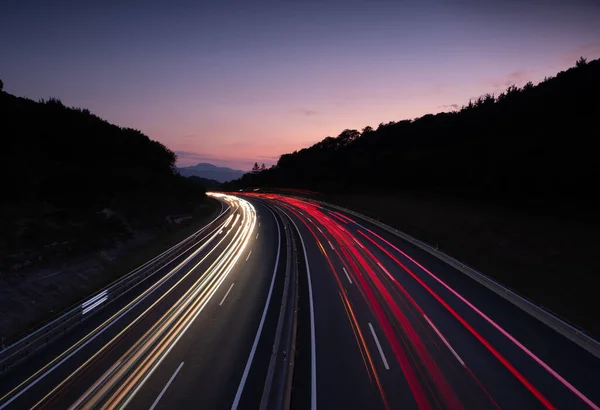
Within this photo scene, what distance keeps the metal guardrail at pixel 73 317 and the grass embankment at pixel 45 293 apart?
1.36 m

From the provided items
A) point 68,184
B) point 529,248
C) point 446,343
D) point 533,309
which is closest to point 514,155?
point 529,248

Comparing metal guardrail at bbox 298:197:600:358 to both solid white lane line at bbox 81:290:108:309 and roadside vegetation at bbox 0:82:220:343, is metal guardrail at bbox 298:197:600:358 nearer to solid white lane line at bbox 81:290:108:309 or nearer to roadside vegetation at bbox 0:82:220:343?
solid white lane line at bbox 81:290:108:309

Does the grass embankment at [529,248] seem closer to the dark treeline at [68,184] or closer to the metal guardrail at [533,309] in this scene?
the metal guardrail at [533,309]

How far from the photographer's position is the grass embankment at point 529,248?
17734mm

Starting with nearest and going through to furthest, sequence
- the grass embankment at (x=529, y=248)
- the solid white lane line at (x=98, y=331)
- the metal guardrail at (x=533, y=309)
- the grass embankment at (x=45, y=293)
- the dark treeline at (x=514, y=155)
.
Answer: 1. the solid white lane line at (x=98, y=331)
2. the metal guardrail at (x=533, y=309)
3. the grass embankment at (x=45, y=293)
4. the grass embankment at (x=529, y=248)
5. the dark treeline at (x=514, y=155)

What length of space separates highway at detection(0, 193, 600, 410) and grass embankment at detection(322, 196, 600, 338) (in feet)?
10.9

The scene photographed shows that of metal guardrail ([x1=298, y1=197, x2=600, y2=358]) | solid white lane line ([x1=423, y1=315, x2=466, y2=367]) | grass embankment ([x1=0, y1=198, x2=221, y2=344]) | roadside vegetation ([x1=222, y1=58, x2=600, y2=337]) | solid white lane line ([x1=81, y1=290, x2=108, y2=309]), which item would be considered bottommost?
grass embankment ([x1=0, y1=198, x2=221, y2=344])

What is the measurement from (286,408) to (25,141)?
50.2 metres

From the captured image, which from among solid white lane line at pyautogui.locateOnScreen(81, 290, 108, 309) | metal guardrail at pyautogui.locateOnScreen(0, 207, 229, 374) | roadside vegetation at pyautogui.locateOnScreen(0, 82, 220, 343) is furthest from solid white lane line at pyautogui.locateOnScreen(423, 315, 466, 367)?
roadside vegetation at pyautogui.locateOnScreen(0, 82, 220, 343)

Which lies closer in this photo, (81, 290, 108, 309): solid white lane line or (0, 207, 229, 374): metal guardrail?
(0, 207, 229, 374): metal guardrail

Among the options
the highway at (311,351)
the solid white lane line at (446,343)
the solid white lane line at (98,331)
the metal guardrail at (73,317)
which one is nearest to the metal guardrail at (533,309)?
the highway at (311,351)

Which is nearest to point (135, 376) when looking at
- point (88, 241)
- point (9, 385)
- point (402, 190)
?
point (9, 385)

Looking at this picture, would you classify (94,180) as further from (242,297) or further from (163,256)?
(242,297)

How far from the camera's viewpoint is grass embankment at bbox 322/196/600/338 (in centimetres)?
1773
